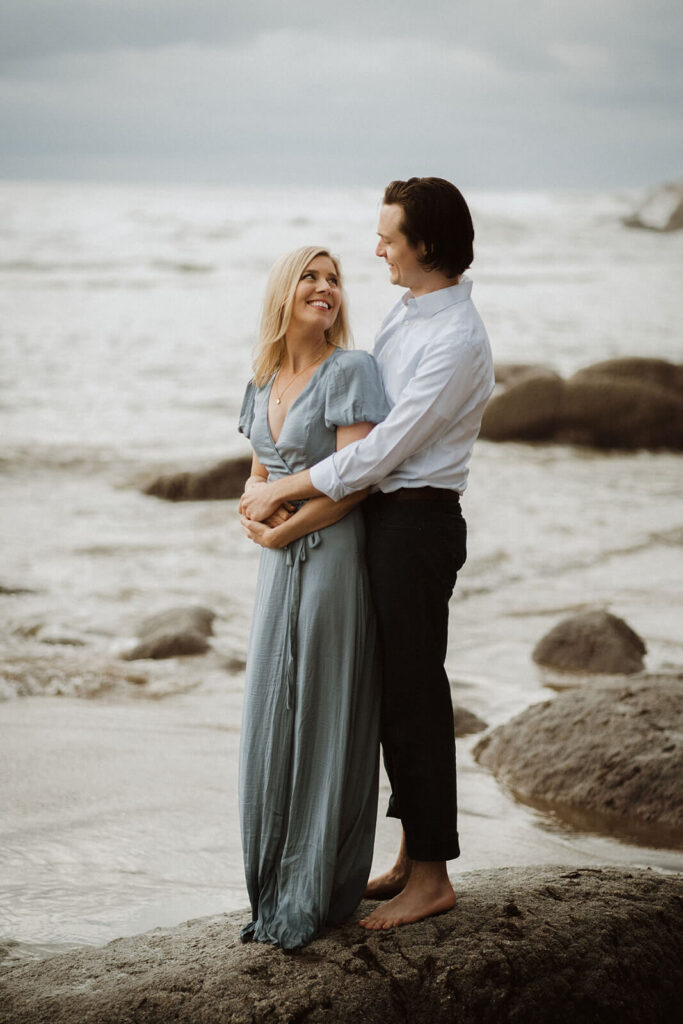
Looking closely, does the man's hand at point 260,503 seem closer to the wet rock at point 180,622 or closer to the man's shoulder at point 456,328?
the man's shoulder at point 456,328

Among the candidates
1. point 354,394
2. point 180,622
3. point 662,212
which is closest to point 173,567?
point 180,622

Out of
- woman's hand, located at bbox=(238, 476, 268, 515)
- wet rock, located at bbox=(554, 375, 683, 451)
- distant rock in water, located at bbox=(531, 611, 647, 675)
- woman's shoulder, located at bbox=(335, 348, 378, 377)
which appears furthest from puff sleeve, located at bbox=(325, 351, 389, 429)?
wet rock, located at bbox=(554, 375, 683, 451)

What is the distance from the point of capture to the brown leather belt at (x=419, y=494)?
2549mm

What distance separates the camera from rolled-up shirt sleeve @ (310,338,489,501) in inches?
96.0

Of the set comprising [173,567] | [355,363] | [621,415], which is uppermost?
[355,363]

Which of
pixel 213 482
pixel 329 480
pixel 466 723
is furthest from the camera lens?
pixel 213 482

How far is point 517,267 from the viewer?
104 feet

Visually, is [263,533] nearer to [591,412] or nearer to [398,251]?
[398,251]

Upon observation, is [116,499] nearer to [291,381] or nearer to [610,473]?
[610,473]

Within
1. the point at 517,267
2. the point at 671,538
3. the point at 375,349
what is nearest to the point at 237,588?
the point at 671,538

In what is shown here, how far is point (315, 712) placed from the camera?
→ 8.53 feet

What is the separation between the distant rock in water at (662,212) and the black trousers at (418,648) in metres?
35.7

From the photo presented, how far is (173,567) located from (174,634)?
294 cm

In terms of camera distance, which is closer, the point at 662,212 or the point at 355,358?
the point at 355,358
